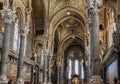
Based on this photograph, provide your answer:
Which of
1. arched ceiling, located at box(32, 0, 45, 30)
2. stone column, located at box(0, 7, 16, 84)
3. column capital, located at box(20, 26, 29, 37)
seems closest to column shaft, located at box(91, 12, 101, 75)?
stone column, located at box(0, 7, 16, 84)

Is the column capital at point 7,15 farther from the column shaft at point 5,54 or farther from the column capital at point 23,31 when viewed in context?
the column capital at point 23,31

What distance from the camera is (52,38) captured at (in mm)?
33094

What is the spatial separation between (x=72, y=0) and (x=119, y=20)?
55.3 feet

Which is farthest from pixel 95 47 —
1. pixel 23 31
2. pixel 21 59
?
pixel 23 31

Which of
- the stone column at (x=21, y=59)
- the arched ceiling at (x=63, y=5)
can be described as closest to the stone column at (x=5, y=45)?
the stone column at (x=21, y=59)

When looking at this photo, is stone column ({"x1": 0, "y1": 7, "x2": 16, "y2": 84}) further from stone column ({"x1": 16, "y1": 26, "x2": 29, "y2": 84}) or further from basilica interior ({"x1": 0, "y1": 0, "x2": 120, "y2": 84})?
stone column ({"x1": 16, "y1": 26, "x2": 29, "y2": 84})

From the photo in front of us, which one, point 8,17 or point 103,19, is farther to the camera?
point 103,19

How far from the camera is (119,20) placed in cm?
1683

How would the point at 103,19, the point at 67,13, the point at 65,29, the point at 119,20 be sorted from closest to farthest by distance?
the point at 119,20
the point at 103,19
the point at 67,13
the point at 65,29

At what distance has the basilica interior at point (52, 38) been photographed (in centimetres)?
1566

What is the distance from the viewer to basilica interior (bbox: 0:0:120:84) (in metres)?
15.7

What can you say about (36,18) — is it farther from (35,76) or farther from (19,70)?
(19,70)

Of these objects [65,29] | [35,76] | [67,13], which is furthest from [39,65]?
[65,29]

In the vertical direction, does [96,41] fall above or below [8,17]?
below
